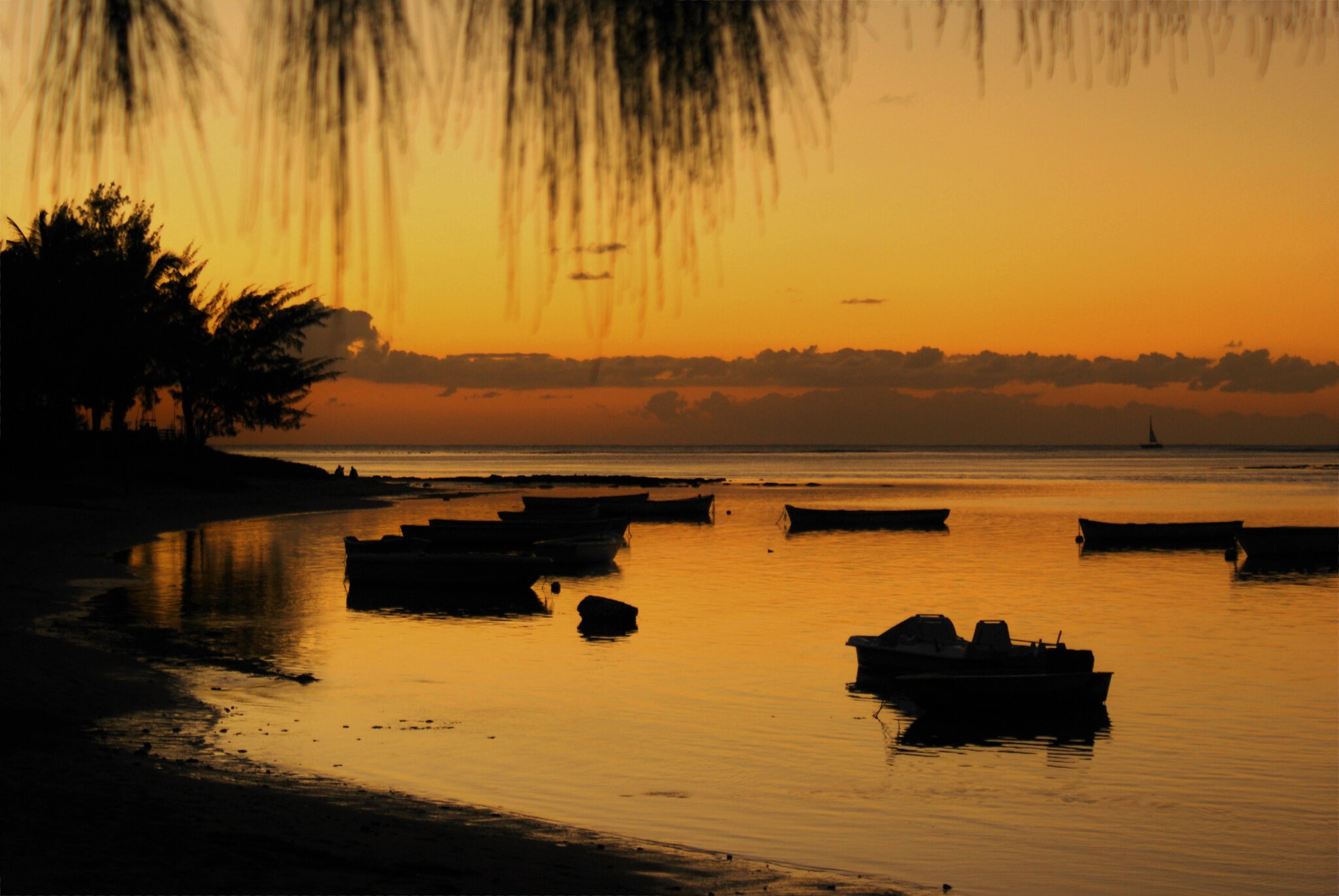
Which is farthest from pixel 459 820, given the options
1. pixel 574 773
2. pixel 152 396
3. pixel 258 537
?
pixel 152 396

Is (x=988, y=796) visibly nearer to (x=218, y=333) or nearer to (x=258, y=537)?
Result: (x=258, y=537)

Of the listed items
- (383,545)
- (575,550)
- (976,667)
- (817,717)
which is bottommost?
(817,717)

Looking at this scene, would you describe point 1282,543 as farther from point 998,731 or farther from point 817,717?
point 817,717

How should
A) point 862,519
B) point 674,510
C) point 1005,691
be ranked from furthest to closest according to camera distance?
point 674,510 → point 862,519 → point 1005,691

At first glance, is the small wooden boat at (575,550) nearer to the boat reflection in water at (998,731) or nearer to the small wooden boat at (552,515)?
the small wooden boat at (552,515)

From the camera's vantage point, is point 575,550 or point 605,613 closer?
point 605,613

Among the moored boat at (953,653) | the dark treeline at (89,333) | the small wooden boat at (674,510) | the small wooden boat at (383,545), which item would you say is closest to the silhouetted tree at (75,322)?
the dark treeline at (89,333)

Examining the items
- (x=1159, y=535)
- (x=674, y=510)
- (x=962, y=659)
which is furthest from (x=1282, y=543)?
(x=962, y=659)

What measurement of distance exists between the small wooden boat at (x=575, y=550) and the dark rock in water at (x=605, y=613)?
16898 mm

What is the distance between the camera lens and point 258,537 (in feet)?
198

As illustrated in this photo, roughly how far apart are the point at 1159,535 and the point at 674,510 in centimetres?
3291

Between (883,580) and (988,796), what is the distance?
103 ft

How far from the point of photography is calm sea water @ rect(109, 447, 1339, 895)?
15859 mm

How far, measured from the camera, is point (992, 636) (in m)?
24.0
